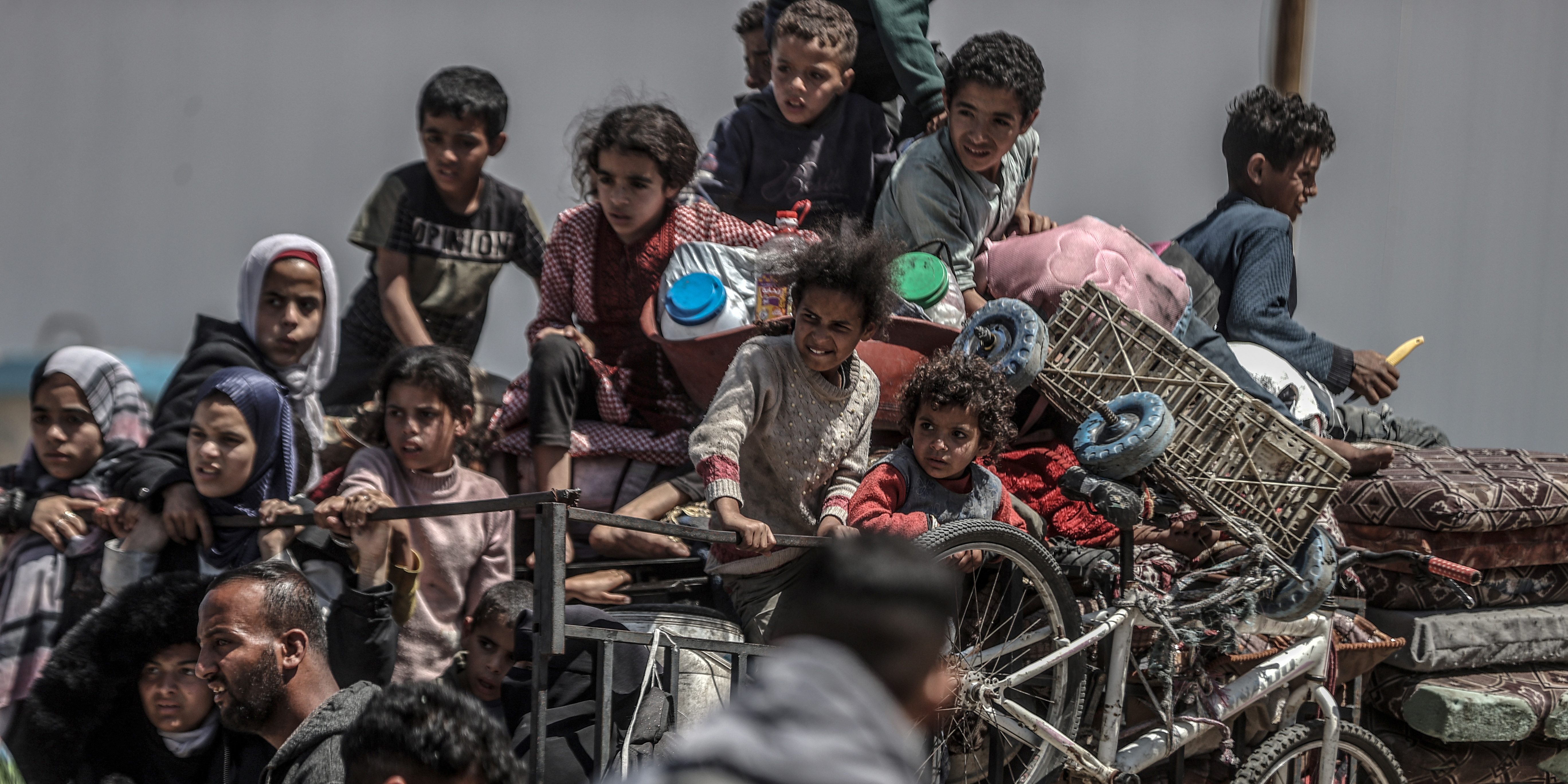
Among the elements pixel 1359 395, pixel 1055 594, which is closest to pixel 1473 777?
pixel 1359 395

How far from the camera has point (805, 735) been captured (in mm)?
1343

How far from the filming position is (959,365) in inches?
153

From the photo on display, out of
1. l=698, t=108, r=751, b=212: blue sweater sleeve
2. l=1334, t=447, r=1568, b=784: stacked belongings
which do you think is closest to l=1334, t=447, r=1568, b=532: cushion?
l=1334, t=447, r=1568, b=784: stacked belongings

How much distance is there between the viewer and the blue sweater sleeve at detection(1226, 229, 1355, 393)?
17.4 ft

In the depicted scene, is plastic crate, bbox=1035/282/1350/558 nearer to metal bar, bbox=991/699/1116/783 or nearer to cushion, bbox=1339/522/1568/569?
metal bar, bbox=991/699/1116/783

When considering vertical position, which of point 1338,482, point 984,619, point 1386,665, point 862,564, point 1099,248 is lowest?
point 1386,665

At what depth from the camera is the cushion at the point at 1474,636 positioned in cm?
492

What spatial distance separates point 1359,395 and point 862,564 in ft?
15.2

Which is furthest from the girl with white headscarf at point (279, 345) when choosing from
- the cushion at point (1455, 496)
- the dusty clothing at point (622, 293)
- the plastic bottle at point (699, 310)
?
the cushion at point (1455, 496)

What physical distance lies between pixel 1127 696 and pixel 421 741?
245 cm

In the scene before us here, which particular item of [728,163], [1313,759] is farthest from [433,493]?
[1313,759]

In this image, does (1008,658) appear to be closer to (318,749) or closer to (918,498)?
(918,498)

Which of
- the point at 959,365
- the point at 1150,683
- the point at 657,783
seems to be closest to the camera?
the point at 657,783

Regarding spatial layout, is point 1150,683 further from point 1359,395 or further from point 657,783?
point 657,783
